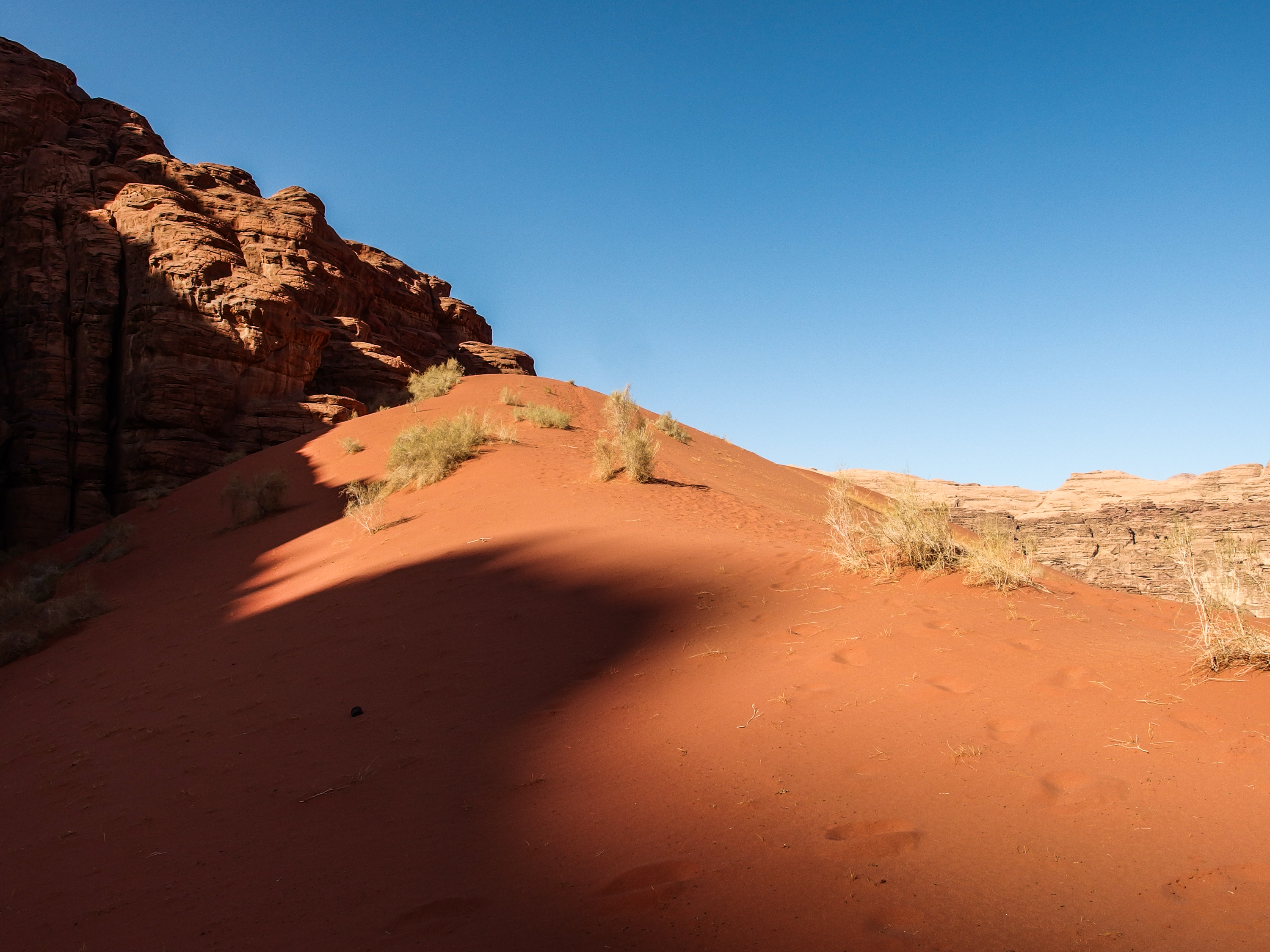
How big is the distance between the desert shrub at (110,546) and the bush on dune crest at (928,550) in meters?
15.8

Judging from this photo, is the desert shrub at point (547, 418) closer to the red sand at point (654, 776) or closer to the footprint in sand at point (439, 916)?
the red sand at point (654, 776)

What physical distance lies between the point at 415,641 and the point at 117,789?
2367mm

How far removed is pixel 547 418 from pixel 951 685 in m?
16.1

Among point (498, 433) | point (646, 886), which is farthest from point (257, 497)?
point (646, 886)

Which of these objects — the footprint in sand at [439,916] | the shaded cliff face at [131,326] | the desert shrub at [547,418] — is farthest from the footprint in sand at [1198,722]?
the shaded cliff face at [131,326]

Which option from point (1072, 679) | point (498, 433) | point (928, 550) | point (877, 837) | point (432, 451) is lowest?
point (877, 837)

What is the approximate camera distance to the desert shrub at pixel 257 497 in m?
15.8

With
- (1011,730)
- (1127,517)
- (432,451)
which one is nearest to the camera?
(1011,730)

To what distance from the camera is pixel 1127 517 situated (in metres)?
18.6

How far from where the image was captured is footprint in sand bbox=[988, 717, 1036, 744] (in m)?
3.51

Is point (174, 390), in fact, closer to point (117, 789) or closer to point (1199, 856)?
point (117, 789)

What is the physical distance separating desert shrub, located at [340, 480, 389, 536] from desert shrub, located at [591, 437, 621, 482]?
395 centimetres

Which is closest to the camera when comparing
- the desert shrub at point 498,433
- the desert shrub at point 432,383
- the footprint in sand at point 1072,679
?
the footprint in sand at point 1072,679

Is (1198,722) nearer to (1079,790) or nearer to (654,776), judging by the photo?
(1079,790)
